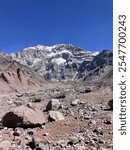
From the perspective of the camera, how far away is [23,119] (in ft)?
50.6

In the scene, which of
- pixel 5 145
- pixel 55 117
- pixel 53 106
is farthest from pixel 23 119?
pixel 53 106

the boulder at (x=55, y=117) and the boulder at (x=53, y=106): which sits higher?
the boulder at (x=53, y=106)

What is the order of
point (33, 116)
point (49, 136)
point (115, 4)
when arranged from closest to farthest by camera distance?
1. point (115, 4)
2. point (49, 136)
3. point (33, 116)

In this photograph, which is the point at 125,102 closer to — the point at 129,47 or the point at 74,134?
the point at 129,47

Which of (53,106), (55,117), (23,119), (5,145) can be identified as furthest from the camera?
(53,106)

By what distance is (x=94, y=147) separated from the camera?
42.1 feet

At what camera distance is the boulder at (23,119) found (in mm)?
15438

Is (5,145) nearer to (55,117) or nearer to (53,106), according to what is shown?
(55,117)

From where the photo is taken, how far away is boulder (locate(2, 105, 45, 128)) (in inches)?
608

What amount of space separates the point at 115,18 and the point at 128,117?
5.60ft

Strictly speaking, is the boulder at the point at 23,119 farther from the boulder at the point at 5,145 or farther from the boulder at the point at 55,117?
the boulder at the point at 5,145

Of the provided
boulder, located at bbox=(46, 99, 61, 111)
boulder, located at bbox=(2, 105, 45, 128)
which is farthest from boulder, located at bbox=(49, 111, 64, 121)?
boulder, located at bbox=(46, 99, 61, 111)

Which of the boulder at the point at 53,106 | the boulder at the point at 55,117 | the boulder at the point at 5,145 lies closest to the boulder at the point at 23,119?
the boulder at the point at 55,117

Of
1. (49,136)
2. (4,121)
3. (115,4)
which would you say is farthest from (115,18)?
(4,121)
